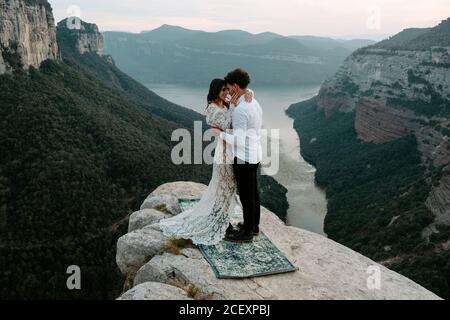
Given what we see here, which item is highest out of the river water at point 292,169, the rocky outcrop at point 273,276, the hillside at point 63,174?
the rocky outcrop at point 273,276

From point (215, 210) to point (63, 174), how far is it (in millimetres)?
20564

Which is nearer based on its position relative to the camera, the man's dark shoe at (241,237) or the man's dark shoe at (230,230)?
the man's dark shoe at (241,237)

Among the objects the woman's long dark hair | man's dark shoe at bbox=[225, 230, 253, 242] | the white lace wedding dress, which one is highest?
the woman's long dark hair

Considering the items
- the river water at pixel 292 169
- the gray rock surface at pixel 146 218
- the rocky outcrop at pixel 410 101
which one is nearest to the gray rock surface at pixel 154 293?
the gray rock surface at pixel 146 218

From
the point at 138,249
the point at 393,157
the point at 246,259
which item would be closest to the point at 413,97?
the point at 393,157

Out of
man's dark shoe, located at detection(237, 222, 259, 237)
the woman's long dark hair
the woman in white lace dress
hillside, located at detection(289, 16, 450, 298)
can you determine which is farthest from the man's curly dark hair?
hillside, located at detection(289, 16, 450, 298)

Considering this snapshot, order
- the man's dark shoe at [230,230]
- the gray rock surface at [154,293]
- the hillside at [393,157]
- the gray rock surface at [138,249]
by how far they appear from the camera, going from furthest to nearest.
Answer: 1. the hillside at [393,157]
2. the man's dark shoe at [230,230]
3. the gray rock surface at [138,249]
4. the gray rock surface at [154,293]

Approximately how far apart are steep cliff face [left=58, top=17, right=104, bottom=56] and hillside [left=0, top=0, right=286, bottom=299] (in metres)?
37.4

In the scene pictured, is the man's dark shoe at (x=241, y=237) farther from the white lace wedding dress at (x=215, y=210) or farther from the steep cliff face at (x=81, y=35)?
the steep cliff face at (x=81, y=35)

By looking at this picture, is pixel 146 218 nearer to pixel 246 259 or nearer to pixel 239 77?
pixel 246 259

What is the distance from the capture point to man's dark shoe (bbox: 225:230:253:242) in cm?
726

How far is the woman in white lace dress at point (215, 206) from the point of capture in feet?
23.1

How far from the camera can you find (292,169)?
59.8 meters

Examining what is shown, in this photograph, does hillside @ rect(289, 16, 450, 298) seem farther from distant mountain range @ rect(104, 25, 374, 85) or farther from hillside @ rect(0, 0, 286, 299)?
distant mountain range @ rect(104, 25, 374, 85)
